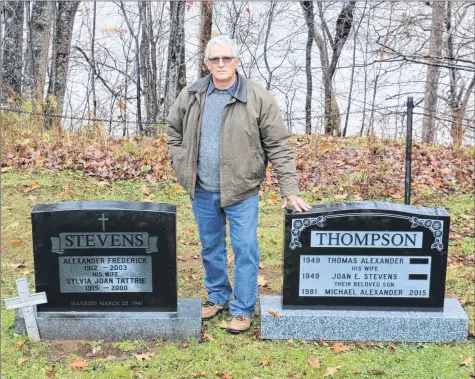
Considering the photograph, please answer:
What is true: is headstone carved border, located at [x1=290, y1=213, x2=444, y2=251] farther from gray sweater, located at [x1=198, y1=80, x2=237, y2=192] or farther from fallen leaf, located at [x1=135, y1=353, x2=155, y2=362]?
fallen leaf, located at [x1=135, y1=353, x2=155, y2=362]

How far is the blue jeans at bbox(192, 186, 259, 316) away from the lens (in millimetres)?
4324

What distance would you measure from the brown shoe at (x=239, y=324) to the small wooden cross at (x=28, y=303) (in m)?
1.36

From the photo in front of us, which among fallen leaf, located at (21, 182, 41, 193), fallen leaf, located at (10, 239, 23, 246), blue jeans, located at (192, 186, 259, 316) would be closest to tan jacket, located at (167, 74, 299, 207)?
blue jeans, located at (192, 186, 259, 316)

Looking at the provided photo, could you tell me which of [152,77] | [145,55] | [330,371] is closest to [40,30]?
[145,55]

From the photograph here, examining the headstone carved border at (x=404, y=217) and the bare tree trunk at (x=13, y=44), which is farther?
the bare tree trunk at (x=13, y=44)

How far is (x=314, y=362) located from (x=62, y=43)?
1198 cm

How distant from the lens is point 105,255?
14.8 feet

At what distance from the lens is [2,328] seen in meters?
4.69

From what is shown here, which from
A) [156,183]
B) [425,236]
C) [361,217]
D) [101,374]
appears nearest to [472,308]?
[425,236]

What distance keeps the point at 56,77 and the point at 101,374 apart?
36.2 ft

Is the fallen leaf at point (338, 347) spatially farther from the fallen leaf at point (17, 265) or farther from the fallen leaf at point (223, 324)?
the fallen leaf at point (17, 265)

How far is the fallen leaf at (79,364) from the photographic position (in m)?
4.14

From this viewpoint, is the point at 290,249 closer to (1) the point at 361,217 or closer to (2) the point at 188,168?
(1) the point at 361,217

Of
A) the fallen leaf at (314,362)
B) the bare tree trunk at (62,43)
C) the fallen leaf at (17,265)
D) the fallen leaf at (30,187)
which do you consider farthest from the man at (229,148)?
the bare tree trunk at (62,43)
